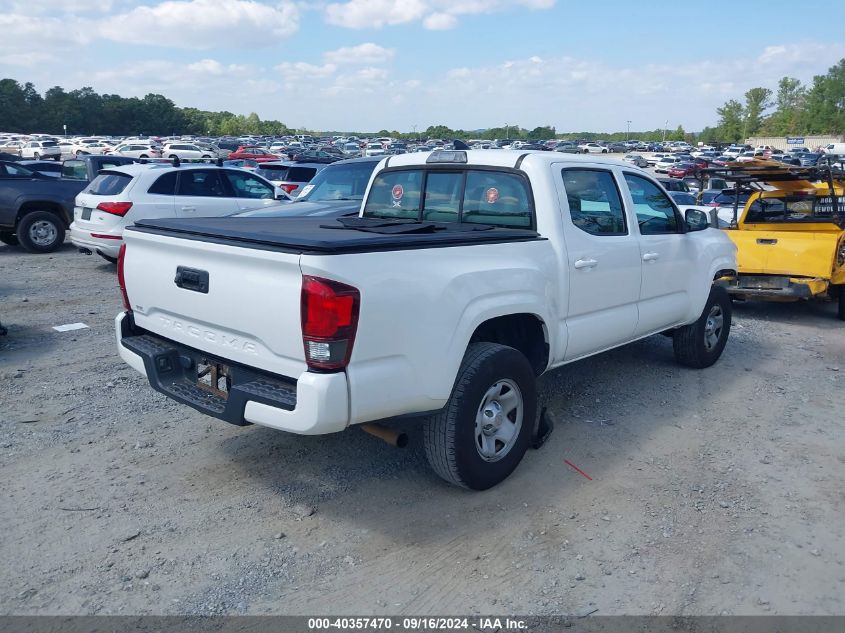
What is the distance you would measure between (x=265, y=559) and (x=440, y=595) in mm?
920

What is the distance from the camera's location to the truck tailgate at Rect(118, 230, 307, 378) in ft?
10.7

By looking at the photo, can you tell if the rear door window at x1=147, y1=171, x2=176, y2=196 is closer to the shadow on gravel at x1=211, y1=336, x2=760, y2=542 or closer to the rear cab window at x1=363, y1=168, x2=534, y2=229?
the rear cab window at x1=363, y1=168, x2=534, y2=229

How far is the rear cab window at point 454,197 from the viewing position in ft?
15.4

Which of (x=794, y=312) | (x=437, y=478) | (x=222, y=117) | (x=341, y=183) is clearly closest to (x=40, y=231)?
(x=341, y=183)

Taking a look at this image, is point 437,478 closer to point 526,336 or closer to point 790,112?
point 526,336

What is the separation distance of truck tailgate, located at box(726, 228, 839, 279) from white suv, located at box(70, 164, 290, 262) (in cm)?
708

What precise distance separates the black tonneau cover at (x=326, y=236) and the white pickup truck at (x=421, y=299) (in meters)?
0.01

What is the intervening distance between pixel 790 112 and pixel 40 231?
12984 centimetres

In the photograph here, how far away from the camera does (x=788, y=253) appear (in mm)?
8852

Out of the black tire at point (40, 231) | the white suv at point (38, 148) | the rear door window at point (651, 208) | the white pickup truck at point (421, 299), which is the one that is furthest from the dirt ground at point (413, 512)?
the white suv at point (38, 148)

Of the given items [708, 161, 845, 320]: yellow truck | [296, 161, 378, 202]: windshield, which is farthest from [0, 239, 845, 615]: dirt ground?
[296, 161, 378, 202]: windshield

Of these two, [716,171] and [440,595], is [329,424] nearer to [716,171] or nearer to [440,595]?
[440,595]

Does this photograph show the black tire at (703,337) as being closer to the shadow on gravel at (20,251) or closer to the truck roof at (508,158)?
the truck roof at (508,158)

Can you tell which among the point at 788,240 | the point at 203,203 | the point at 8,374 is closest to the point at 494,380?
the point at 8,374
